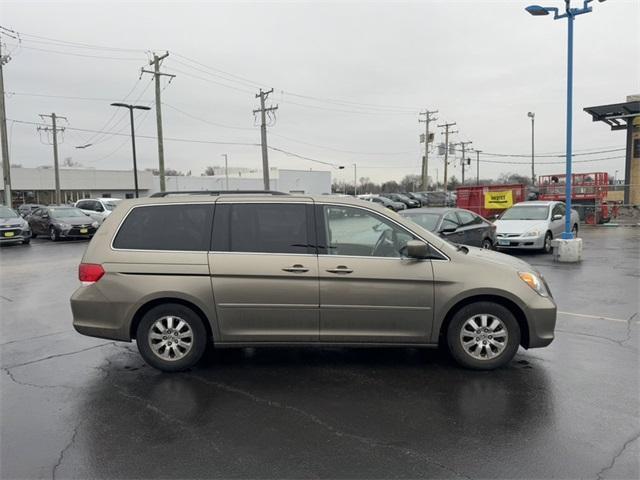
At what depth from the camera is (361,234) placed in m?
4.97

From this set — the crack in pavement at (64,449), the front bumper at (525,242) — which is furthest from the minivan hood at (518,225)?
the crack in pavement at (64,449)

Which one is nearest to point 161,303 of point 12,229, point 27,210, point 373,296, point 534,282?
point 373,296

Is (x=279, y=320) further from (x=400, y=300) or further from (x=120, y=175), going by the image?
(x=120, y=175)

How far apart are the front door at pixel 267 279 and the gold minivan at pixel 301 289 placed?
0.01m

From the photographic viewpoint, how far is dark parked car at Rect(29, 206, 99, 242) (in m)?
20.6

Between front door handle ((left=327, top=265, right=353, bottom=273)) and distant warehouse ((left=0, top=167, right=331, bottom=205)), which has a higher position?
distant warehouse ((left=0, top=167, right=331, bottom=205))

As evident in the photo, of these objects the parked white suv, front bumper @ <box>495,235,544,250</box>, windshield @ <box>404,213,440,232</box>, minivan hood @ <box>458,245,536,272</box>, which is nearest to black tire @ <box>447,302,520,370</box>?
minivan hood @ <box>458,245,536,272</box>

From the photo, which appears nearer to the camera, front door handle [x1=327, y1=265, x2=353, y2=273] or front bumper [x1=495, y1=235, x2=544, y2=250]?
front door handle [x1=327, y1=265, x2=353, y2=273]

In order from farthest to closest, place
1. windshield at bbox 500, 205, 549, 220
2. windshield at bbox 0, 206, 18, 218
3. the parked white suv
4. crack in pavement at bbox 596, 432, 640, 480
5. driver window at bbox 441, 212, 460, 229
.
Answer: the parked white suv, windshield at bbox 0, 206, 18, 218, windshield at bbox 500, 205, 549, 220, driver window at bbox 441, 212, 460, 229, crack in pavement at bbox 596, 432, 640, 480

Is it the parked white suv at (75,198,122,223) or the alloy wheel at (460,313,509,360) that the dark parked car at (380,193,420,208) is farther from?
the alloy wheel at (460,313,509,360)

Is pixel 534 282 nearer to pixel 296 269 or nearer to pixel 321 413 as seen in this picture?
pixel 296 269

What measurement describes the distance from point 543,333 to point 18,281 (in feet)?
35.1

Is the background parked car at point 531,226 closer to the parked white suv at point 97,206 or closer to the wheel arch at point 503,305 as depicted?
the wheel arch at point 503,305

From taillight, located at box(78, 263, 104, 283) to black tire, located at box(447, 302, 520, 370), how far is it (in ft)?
11.7
